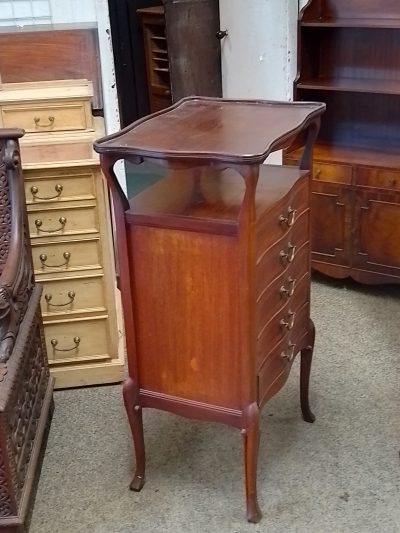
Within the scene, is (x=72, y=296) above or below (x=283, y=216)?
below

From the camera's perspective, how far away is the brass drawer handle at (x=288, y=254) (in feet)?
5.98

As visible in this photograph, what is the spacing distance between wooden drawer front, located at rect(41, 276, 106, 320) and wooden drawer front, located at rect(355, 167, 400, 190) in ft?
3.85

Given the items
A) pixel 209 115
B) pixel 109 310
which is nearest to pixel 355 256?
pixel 109 310

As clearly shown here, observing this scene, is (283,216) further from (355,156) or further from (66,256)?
(355,156)

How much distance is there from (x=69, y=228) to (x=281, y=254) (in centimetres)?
81

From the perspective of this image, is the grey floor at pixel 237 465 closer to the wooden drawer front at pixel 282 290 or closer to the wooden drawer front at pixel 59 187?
the wooden drawer front at pixel 282 290

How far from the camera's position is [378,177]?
2838 mm

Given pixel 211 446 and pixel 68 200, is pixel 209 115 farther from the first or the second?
pixel 211 446

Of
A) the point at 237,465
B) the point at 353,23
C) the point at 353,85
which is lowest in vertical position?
the point at 237,465

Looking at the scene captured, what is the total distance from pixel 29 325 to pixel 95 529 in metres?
0.59

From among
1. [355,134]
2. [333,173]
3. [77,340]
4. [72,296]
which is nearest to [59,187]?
[72,296]

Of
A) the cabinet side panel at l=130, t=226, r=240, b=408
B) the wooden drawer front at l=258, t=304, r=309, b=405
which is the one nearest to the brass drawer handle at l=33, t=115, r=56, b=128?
the cabinet side panel at l=130, t=226, r=240, b=408

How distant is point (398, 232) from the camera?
2865 mm

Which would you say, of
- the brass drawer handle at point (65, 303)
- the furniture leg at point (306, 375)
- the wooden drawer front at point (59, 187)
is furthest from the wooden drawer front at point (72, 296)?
the furniture leg at point (306, 375)
